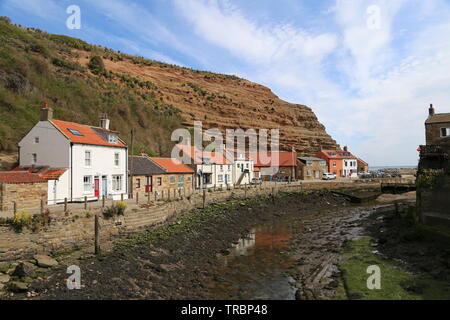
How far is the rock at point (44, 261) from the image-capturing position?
14.9 meters

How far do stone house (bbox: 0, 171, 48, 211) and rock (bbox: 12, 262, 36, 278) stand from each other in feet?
21.3

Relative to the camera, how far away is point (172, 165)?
127 ft

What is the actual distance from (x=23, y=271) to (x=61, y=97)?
35.9 meters

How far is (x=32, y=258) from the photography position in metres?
15.3

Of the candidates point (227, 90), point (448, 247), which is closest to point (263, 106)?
point (227, 90)

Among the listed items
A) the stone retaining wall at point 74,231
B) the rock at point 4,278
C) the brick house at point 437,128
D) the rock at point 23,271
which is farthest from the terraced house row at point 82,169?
the brick house at point 437,128

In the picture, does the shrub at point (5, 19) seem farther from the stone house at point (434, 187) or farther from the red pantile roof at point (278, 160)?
the stone house at point (434, 187)

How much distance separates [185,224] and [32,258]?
12707 mm

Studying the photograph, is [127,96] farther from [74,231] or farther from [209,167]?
[74,231]

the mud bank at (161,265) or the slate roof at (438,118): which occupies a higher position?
the slate roof at (438,118)

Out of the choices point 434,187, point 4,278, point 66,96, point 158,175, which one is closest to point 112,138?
point 158,175

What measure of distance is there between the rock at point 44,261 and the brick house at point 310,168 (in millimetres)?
54145

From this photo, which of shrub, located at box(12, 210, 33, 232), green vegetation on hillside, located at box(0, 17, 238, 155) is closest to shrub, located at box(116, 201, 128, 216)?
shrub, located at box(12, 210, 33, 232)
